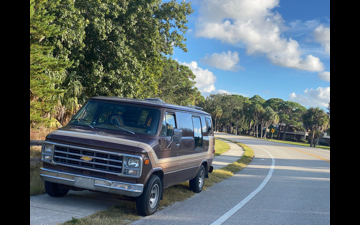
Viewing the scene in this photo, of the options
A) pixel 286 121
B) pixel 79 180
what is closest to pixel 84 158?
pixel 79 180

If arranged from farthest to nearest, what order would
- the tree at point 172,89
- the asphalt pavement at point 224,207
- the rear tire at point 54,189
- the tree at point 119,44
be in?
the tree at point 172,89
the tree at point 119,44
the rear tire at point 54,189
the asphalt pavement at point 224,207

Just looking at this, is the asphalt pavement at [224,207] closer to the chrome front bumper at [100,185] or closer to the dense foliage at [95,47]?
the chrome front bumper at [100,185]

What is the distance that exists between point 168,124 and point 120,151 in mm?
1605

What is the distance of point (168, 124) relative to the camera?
710 centimetres

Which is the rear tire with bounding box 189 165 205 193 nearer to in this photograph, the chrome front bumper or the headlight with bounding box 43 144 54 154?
the chrome front bumper

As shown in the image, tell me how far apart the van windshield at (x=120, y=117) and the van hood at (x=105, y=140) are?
28cm

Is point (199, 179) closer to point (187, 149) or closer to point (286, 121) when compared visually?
point (187, 149)

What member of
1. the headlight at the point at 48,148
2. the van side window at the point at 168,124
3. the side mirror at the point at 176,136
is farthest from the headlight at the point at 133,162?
the headlight at the point at 48,148

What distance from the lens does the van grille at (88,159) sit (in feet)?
19.0

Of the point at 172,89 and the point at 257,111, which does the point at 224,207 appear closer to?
the point at 172,89

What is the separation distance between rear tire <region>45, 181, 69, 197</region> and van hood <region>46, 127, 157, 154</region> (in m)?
0.98

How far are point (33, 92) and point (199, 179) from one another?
7.16m

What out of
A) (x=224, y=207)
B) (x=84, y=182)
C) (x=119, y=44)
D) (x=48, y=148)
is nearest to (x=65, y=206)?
(x=84, y=182)
